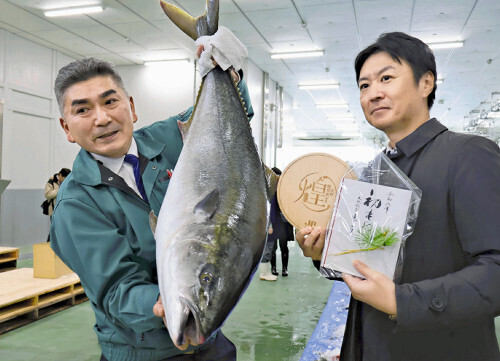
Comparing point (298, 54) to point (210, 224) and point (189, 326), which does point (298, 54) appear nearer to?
point (210, 224)

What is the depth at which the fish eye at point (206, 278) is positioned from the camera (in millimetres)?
930

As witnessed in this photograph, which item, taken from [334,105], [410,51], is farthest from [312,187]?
[334,105]

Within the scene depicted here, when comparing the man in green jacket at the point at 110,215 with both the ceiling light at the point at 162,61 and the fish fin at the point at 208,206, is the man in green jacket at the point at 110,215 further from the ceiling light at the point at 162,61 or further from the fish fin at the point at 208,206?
the ceiling light at the point at 162,61

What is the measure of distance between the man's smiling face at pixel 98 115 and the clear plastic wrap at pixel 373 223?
2.66ft

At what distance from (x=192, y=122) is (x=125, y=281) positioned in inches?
22.1

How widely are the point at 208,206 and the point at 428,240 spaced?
665 millimetres

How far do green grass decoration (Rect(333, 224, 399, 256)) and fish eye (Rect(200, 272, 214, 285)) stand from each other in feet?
1.31

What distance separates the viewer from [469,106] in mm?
16109

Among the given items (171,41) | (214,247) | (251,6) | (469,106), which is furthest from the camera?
(469,106)

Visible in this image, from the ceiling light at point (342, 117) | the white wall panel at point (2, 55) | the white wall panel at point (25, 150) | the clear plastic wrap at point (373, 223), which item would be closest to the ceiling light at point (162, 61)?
the white wall panel at point (25, 150)

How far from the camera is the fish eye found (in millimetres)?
930

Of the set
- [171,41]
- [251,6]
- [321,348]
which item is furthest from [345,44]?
[321,348]

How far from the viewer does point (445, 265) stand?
3.95 feet

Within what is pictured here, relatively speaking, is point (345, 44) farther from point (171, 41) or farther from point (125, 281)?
point (125, 281)
